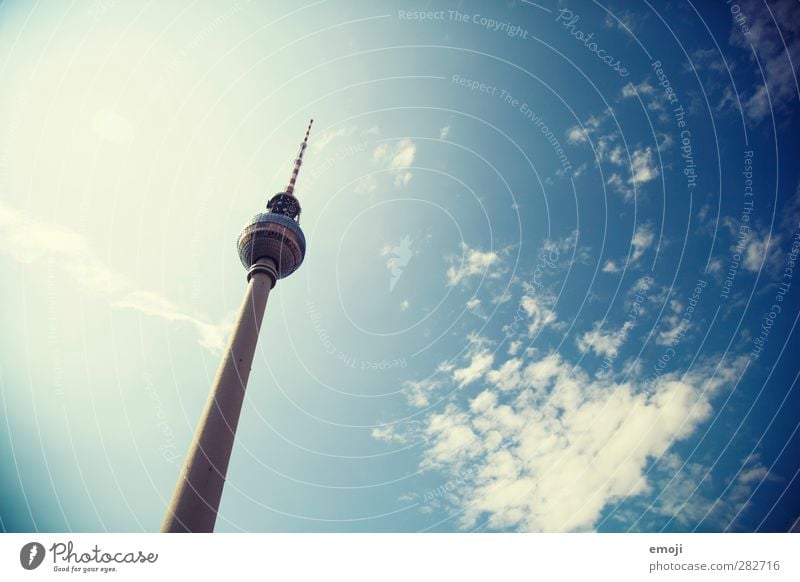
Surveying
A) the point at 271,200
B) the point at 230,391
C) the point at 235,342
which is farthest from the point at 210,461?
the point at 271,200

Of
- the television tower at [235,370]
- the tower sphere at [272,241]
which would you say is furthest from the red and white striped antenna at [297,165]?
the tower sphere at [272,241]

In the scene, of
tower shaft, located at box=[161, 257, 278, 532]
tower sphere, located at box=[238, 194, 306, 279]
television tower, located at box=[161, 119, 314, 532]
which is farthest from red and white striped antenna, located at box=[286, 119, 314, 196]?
tower shaft, located at box=[161, 257, 278, 532]

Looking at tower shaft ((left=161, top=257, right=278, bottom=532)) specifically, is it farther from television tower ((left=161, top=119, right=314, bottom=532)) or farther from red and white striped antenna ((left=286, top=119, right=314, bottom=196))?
red and white striped antenna ((left=286, top=119, right=314, bottom=196))

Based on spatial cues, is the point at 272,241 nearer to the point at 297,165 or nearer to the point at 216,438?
the point at 297,165

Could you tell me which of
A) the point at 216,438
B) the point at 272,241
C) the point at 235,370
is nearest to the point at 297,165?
the point at 272,241

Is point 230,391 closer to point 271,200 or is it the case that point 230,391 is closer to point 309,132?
point 271,200

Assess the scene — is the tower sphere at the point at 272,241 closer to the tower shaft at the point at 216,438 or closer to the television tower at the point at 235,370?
the television tower at the point at 235,370
